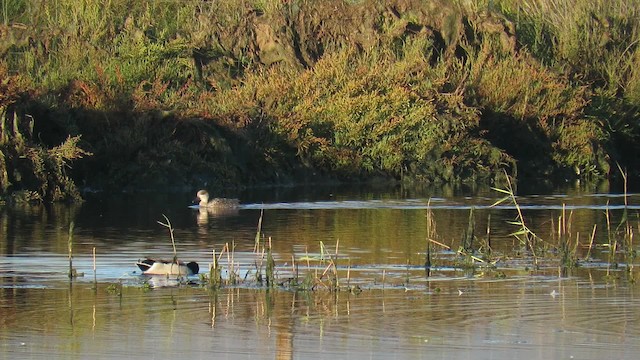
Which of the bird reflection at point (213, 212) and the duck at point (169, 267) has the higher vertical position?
the bird reflection at point (213, 212)

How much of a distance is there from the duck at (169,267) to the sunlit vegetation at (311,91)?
14084mm

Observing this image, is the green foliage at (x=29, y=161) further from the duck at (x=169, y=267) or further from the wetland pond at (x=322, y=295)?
the duck at (x=169, y=267)

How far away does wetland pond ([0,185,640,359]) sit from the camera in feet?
41.9

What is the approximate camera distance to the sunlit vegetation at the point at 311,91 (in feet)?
110

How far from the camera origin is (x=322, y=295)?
15.7 meters

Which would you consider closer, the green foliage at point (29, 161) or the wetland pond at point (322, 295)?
the wetland pond at point (322, 295)

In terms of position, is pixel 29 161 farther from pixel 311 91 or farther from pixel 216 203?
pixel 311 91

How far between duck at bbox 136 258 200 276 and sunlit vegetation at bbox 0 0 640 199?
14.1m

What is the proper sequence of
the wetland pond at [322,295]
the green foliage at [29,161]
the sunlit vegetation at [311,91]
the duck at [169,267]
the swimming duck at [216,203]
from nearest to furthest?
the wetland pond at [322,295], the duck at [169,267], the swimming duck at [216,203], the green foliage at [29,161], the sunlit vegetation at [311,91]

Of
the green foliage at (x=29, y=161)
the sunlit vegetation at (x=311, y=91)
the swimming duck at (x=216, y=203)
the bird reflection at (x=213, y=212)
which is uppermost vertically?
the sunlit vegetation at (x=311, y=91)

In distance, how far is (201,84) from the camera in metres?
38.0

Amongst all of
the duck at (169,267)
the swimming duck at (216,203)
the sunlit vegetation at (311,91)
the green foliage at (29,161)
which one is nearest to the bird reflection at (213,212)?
the swimming duck at (216,203)

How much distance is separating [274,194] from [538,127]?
10519 millimetres

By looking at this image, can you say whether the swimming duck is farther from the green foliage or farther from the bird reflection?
the green foliage
